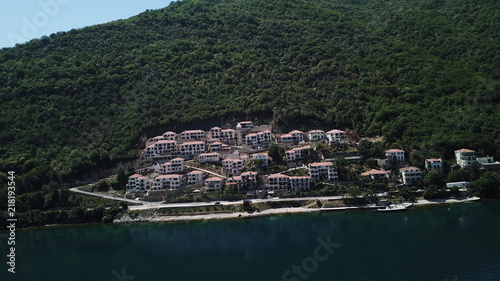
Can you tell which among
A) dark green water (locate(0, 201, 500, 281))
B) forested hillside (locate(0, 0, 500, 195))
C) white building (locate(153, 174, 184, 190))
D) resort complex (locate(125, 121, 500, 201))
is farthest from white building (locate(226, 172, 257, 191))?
forested hillside (locate(0, 0, 500, 195))

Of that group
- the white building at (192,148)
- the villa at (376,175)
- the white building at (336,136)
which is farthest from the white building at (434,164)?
the white building at (192,148)

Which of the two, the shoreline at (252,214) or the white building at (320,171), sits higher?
the white building at (320,171)

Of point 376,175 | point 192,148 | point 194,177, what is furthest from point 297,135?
point 194,177

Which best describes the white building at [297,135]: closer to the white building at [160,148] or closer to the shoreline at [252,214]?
the shoreline at [252,214]

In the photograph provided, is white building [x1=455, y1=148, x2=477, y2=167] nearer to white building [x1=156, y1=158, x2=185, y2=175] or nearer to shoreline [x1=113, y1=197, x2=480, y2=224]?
shoreline [x1=113, y1=197, x2=480, y2=224]

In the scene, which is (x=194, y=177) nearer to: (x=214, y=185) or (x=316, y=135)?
(x=214, y=185)
